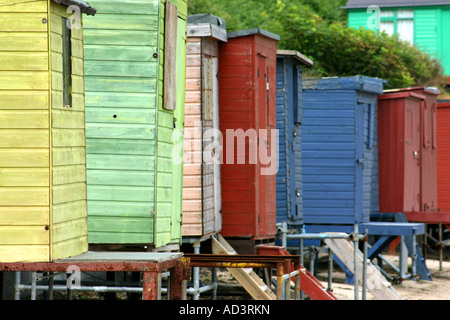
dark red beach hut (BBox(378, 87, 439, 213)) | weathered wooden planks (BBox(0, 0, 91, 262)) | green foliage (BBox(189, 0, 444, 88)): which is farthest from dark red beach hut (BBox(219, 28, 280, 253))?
green foliage (BBox(189, 0, 444, 88))

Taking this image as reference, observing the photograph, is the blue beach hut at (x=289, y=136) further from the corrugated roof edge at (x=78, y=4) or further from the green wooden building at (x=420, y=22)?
the green wooden building at (x=420, y=22)

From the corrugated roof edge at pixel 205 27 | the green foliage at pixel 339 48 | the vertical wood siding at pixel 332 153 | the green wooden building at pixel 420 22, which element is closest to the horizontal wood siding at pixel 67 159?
the corrugated roof edge at pixel 205 27

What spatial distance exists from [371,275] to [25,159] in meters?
8.35

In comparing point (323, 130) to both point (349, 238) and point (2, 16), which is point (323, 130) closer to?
point (349, 238)

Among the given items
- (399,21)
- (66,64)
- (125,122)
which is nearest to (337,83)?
(125,122)

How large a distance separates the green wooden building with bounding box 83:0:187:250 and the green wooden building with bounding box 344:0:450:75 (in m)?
30.0

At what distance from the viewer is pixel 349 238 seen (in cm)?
1202

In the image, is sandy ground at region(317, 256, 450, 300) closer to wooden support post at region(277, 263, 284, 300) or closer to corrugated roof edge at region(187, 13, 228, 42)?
corrugated roof edge at region(187, 13, 228, 42)

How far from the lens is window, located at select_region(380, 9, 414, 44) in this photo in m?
37.4

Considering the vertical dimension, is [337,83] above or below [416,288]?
above

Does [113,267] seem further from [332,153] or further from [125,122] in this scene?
[332,153]

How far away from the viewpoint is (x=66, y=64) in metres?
6.44
